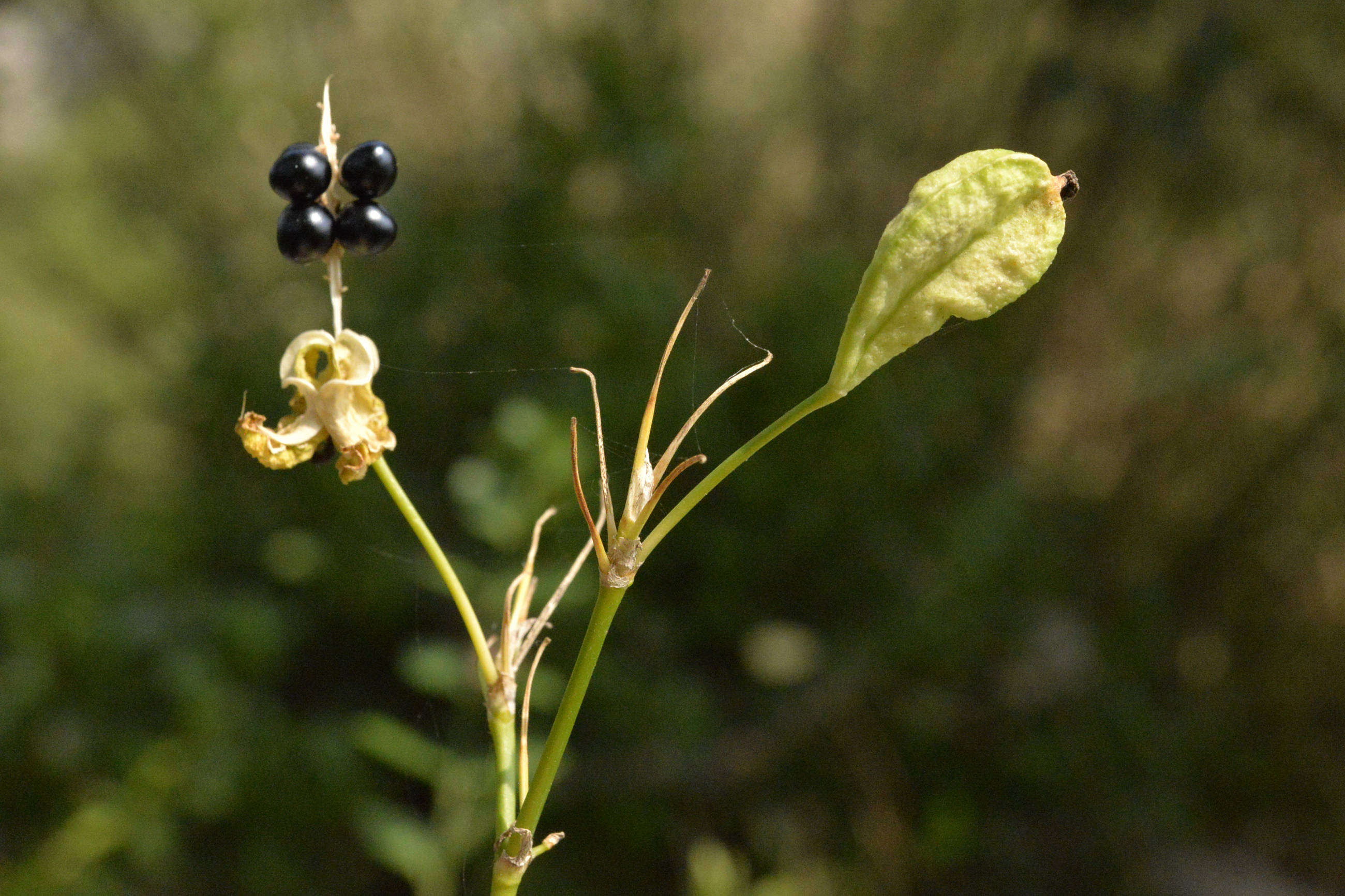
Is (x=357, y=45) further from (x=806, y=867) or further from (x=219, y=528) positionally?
(x=806, y=867)

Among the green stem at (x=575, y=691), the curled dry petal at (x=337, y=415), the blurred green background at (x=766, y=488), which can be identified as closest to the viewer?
the green stem at (x=575, y=691)

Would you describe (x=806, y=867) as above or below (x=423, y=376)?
below

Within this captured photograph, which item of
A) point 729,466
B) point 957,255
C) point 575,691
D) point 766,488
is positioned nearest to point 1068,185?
point 957,255

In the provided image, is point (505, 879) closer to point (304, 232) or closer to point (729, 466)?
point (729, 466)

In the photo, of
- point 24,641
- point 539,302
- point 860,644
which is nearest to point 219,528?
point 24,641

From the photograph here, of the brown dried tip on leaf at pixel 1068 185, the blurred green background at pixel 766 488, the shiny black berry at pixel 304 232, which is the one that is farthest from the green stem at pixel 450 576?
the blurred green background at pixel 766 488

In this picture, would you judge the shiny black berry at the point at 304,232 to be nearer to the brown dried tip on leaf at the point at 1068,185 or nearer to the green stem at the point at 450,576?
the green stem at the point at 450,576
